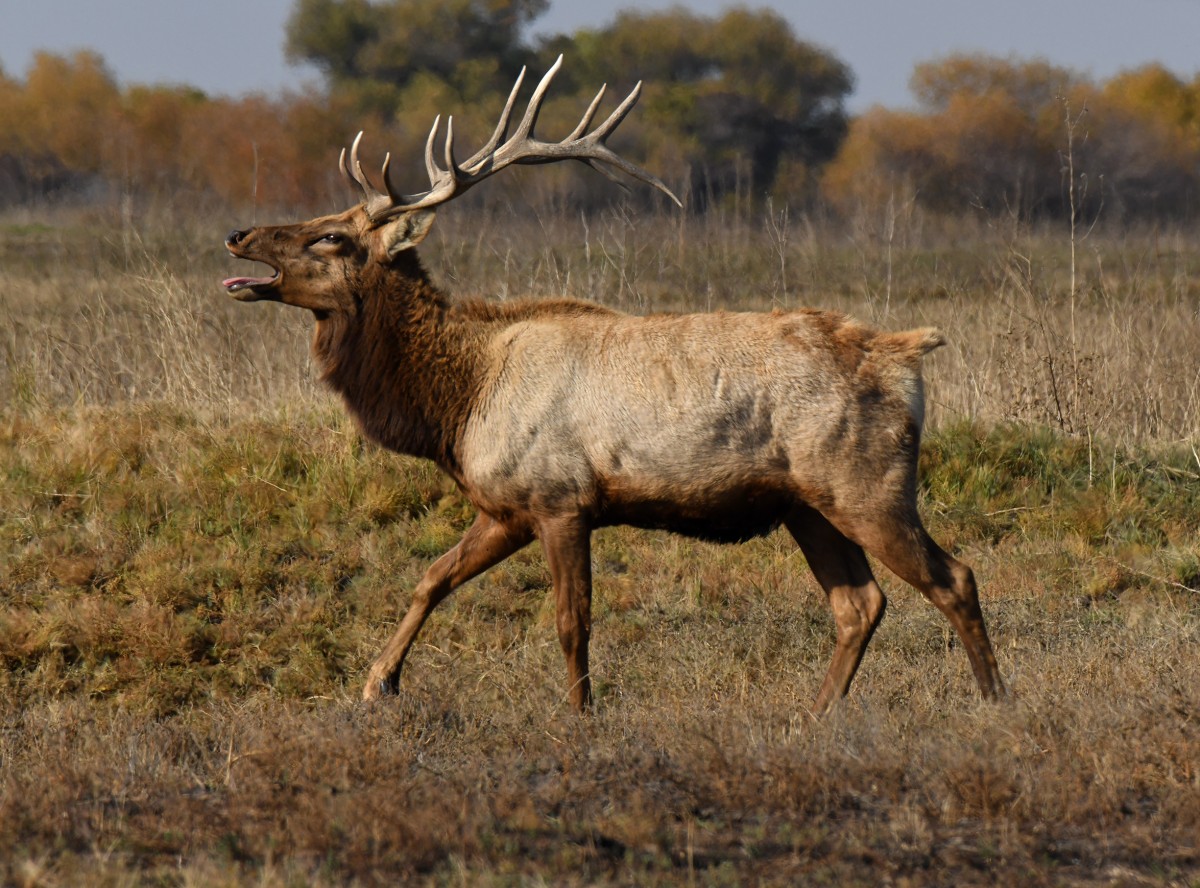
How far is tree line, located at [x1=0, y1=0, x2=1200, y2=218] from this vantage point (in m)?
26.6

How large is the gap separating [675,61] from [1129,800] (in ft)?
150

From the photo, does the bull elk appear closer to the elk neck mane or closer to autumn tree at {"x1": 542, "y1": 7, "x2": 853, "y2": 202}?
the elk neck mane

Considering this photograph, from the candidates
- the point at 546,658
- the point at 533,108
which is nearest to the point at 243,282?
the point at 533,108

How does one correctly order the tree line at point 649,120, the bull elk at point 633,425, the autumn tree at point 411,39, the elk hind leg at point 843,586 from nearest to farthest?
the bull elk at point 633,425, the elk hind leg at point 843,586, the tree line at point 649,120, the autumn tree at point 411,39

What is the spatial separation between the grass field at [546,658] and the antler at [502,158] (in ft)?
6.87

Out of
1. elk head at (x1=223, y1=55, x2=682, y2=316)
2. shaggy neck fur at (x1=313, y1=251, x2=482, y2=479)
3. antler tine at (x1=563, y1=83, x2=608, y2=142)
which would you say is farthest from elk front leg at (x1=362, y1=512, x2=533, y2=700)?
antler tine at (x1=563, y1=83, x2=608, y2=142)

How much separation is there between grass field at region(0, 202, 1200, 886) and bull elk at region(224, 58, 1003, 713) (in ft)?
1.47

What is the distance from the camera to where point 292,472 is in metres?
8.67

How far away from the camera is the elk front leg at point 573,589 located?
599cm

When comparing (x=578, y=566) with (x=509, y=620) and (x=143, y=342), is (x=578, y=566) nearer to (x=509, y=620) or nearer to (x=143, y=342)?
(x=509, y=620)

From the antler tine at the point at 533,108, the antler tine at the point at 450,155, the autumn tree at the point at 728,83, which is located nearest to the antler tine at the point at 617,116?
the antler tine at the point at 533,108

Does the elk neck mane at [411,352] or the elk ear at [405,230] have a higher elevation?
the elk ear at [405,230]

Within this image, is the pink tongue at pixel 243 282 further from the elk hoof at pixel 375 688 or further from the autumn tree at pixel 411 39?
the autumn tree at pixel 411 39

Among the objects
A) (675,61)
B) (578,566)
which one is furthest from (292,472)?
(675,61)
